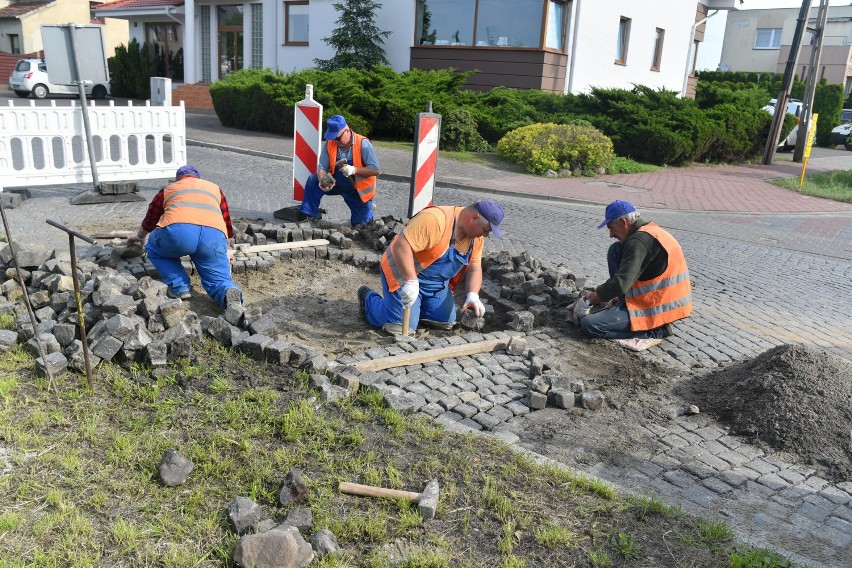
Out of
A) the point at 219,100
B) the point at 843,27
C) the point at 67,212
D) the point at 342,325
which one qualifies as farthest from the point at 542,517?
the point at 843,27

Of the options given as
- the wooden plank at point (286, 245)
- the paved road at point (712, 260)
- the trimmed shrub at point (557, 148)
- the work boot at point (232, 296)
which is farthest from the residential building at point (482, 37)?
the work boot at point (232, 296)

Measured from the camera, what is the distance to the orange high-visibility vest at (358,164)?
8812mm

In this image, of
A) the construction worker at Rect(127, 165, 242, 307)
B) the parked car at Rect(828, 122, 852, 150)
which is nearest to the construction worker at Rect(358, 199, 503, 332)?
the construction worker at Rect(127, 165, 242, 307)

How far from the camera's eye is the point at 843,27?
5303 centimetres

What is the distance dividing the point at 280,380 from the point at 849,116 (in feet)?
137

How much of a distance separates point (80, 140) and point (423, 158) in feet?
17.9

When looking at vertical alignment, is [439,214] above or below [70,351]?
above

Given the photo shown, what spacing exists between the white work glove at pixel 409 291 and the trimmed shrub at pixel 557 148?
443 inches

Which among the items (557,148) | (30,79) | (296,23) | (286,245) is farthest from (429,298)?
(30,79)

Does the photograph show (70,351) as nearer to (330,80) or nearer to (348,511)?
(348,511)

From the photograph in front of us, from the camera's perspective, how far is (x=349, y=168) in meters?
8.70

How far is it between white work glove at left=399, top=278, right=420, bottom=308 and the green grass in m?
13.7

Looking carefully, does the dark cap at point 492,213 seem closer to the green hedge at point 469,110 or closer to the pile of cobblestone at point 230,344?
the pile of cobblestone at point 230,344

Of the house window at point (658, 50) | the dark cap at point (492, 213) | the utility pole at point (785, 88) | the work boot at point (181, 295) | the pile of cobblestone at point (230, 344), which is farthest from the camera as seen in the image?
the house window at point (658, 50)
